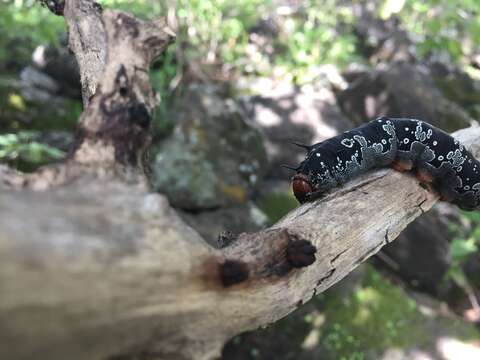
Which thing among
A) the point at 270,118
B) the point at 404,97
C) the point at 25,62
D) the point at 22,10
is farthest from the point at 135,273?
the point at 25,62

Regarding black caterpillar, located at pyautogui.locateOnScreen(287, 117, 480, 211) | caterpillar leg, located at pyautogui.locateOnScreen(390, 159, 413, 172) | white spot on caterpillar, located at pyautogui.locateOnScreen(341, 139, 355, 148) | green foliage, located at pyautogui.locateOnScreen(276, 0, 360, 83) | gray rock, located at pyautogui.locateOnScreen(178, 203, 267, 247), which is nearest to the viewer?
black caterpillar, located at pyautogui.locateOnScreen(287, 117, 480, 211)

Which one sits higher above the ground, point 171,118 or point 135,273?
point 135,273

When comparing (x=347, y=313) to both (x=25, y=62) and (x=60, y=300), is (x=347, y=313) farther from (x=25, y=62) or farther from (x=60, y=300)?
(x=25, y=62)

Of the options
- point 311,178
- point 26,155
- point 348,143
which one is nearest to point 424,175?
point 348,143

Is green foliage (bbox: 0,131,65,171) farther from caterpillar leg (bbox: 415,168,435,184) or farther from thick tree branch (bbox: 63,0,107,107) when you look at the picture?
caterpillar leg (bbox: 415,168,435,184)

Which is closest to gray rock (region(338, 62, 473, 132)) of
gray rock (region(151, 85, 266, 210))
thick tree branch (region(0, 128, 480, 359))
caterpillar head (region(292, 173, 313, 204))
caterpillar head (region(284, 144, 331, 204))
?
gray rock (region(151, 85, 266, 210))

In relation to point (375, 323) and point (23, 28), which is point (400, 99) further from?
point (23, 28)
